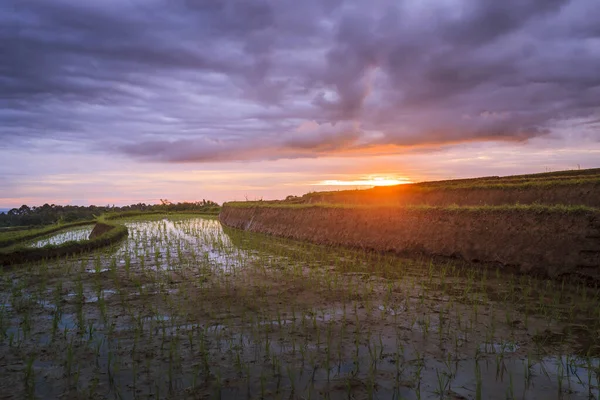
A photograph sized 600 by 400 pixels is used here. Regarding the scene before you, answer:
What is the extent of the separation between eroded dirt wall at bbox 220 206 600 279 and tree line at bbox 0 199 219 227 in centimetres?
2683

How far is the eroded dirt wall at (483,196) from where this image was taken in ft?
39.7

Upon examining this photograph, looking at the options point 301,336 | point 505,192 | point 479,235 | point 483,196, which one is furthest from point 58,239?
point 505,192

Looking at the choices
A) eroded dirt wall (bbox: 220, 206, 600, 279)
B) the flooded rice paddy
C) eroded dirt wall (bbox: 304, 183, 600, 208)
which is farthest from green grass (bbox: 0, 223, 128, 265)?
eroded dirt wall (bbox: 304, 183, 600, 208)

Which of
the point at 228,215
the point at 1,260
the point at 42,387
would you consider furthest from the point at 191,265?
the point at 228,215

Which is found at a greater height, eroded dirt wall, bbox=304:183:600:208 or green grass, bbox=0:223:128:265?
eroded dirt wall, bbox=304:183:600:208

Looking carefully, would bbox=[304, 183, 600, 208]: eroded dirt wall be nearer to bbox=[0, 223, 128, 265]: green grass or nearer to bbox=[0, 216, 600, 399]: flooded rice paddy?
bbox=[0, 216, 600, 399]: flooded rice paddy

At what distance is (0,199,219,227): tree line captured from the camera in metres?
34.5

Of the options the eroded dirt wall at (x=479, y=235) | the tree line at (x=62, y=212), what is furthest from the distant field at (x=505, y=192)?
the tree line at (x=62, y=212)

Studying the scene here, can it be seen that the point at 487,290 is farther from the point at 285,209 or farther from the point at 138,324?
the point at 285,209

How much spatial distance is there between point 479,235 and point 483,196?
6830 mm

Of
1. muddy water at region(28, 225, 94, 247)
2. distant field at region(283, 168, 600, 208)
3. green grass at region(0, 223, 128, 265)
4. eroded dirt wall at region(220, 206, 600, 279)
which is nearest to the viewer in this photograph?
eroded dirt wall at region(220, 206, 600, 279)

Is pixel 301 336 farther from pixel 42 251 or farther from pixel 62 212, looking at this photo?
pixel 62 212

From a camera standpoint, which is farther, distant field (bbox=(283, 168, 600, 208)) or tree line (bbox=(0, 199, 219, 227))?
tree line (bbox=(0, 199, 219, 227))

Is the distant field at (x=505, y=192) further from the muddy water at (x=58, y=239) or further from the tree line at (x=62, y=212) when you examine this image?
the tree line at (x=62, y=212)
